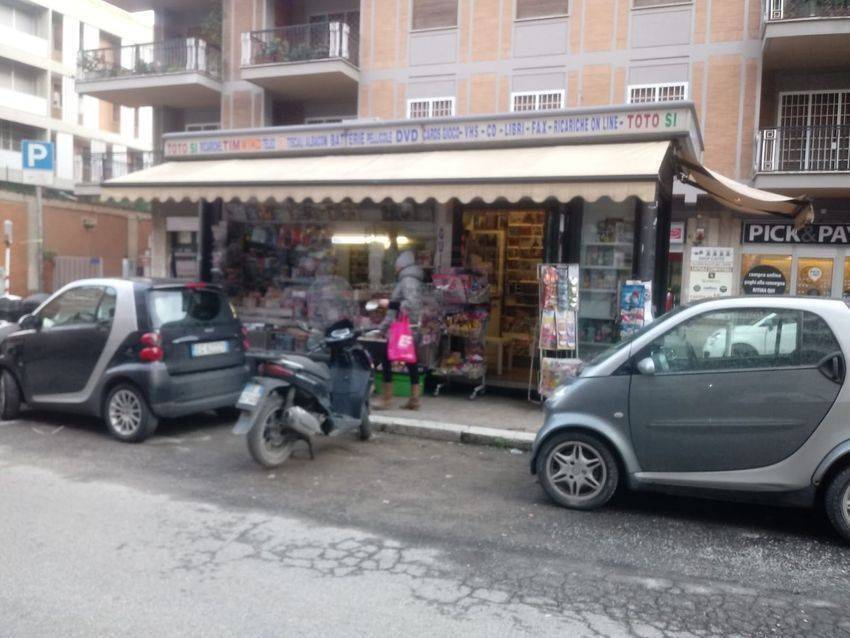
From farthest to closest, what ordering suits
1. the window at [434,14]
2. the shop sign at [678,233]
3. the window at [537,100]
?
the window at [434,14]
the window at [537,100]
the shop sign at [678,233]

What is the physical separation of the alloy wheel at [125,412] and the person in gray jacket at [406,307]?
2.93m

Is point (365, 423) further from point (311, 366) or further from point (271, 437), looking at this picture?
point (271, 437)

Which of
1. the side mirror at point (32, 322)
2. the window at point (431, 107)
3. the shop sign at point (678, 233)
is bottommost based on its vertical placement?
the side mirror at point (32, 322)

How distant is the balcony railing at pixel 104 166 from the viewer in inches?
977

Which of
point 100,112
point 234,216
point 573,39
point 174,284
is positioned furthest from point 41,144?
point 100,112

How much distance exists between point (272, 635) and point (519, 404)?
21.3ft

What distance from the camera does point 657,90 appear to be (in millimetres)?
17219

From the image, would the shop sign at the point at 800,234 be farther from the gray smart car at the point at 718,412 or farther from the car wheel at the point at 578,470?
the car wheel at the point at 578,470

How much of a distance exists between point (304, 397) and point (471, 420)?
251 cm

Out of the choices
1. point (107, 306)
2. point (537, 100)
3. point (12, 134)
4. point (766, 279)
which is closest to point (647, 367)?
point (107, 306)

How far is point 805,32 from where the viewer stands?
50.7 feet

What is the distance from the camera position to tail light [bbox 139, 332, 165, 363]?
7.40 metres

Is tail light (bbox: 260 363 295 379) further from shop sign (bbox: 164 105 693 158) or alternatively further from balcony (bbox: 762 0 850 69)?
balcony (bbox: 762 0 850 69)

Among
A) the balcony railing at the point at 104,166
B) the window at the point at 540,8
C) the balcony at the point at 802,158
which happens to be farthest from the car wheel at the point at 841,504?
the balcony railing at the point at 104,166
